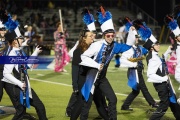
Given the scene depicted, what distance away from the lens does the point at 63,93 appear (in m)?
13.6

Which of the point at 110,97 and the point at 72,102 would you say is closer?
the point at 110,97

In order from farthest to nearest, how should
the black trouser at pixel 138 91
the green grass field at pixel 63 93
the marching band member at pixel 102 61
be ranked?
the black trouser at pixel 138 91 → the green grass field at pixel 63 93 → the marching band member at pixel 102 61

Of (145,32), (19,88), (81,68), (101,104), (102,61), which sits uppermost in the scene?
(145,32)

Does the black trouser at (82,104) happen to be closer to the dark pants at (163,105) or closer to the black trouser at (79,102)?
the black trouser at (79,102)

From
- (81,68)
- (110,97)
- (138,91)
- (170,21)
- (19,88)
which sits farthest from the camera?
(138,91)

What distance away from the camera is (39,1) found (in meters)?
35.7

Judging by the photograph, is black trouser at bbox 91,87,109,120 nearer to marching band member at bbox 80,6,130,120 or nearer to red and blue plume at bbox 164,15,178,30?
marching band member at bbox 80,6,130,120

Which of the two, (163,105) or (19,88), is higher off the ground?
(19,88)

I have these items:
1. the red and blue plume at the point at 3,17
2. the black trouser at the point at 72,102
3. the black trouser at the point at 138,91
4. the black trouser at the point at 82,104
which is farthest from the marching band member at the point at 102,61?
the black trouser at the point at 138,91

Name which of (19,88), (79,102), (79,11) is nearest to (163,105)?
(79,102)

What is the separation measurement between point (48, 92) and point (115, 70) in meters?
5.49

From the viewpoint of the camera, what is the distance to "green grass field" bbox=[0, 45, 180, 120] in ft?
34.2

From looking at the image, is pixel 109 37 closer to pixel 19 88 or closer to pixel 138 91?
pixel 19 88

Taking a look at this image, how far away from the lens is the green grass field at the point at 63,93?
1044 cm
